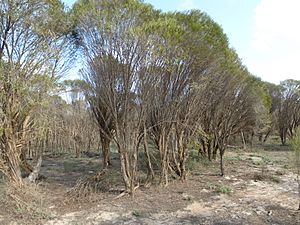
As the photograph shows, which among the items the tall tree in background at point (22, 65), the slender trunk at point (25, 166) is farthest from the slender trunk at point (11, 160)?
the slender trunk at point (25, 166)

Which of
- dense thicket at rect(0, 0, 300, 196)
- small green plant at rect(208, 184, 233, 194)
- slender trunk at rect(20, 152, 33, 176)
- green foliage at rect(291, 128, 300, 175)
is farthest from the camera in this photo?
slender trunk at rect(20, 152, 33, 176)

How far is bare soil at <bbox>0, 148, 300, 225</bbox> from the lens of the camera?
6.99m

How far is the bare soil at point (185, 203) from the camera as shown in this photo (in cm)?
699

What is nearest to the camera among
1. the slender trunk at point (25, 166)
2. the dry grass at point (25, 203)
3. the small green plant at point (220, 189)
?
the dry grass at point (25, 203)

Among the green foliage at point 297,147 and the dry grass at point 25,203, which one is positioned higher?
the green foliage at point 297,147

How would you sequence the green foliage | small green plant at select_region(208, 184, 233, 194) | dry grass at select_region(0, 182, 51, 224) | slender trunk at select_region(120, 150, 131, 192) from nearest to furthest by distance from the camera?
dry grass at select_region(0, 182, 51, 224) → the green foliage → slender trunk at select_region(120, 150, 131, 192) → small green plant at select_region(208, 184, 233, 194)

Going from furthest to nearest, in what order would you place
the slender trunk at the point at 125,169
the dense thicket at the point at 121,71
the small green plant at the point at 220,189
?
the small green plant at the point at 220,189, the slender trunk at the point at 125,169, the dense thicket at the point at 121,71

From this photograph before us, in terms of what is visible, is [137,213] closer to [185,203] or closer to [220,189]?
[185,203]

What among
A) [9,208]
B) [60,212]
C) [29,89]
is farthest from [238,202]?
[29,89]

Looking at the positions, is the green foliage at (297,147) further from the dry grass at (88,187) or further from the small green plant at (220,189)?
the dry grass at (88,187)

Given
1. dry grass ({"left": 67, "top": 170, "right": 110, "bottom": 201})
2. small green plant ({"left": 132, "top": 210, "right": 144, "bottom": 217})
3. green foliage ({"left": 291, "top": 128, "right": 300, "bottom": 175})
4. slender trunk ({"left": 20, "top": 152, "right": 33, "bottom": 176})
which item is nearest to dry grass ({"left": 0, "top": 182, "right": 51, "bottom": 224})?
dry grass ({"left": 67, "top": 170, "right": 110, "bottom": 201})

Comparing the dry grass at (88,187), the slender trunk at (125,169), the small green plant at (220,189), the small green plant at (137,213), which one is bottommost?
the small green plant at (137,213)

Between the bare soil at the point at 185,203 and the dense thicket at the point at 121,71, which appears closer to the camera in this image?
the bare soil at the point at 185,203

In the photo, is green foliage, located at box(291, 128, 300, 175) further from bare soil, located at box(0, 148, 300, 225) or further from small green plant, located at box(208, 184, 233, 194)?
small green plant, located at box(208, 184, 233, 194)
